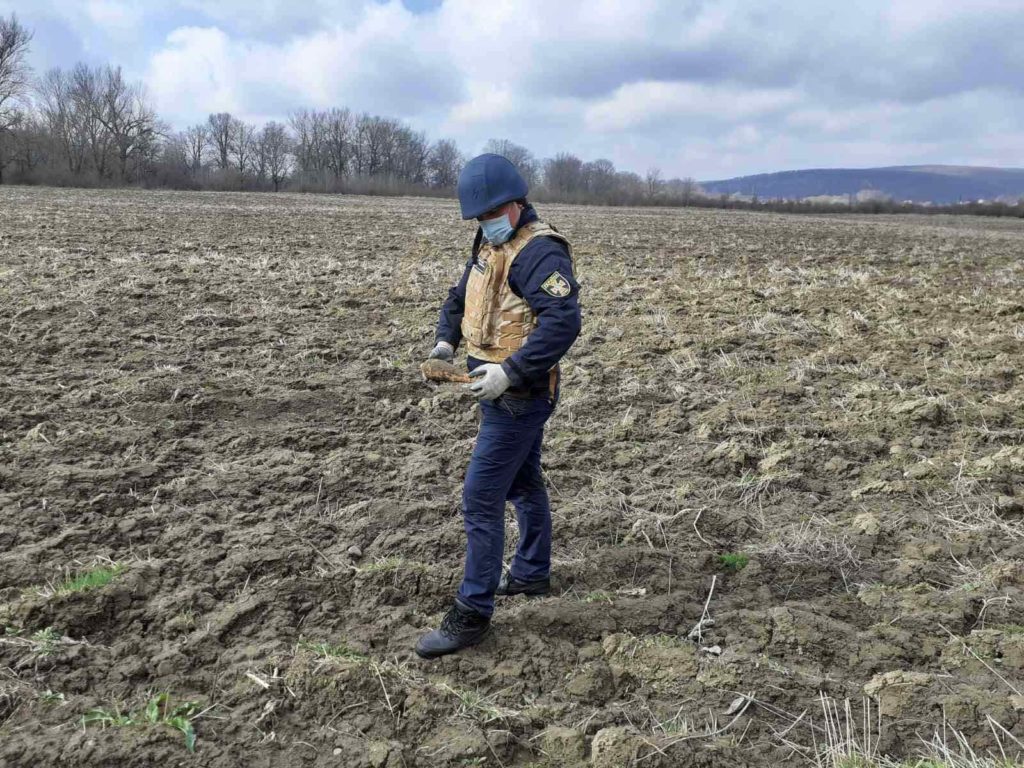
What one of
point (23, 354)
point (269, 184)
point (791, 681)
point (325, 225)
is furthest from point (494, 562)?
Answer: point (269, 184)

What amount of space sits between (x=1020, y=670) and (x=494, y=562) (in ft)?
6.89

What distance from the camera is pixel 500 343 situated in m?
3.26

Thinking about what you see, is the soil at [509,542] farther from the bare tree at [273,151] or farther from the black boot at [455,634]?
the bare tree at [273,151]

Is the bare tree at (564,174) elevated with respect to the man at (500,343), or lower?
elevated

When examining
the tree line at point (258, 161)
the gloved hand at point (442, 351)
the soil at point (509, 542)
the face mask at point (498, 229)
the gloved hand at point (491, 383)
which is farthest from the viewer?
the tree line at point (258, 161)

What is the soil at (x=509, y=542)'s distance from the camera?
2.76m

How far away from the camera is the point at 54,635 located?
3150 mm

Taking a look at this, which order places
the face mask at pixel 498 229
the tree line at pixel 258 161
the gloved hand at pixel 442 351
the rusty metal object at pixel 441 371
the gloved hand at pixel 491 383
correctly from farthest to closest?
the tree line at pixel 258 161 → the gloved hand at pixel 442 351 → the rusty metal object at pixel 441 371 → the face mask at pixel 498 229 → the gloved hand at pixel 491 383

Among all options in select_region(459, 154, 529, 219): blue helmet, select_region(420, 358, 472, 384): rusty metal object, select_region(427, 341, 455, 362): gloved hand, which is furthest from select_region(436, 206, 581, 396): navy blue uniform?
select_region(427, 341, 455, 362): gloved hand

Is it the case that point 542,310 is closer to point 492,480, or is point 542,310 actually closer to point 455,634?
point 492,480

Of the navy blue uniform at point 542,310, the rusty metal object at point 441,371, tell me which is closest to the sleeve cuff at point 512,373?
the navy blue uniform at point 542,310

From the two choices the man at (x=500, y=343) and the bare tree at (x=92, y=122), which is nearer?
the man at (x=500, y=343)

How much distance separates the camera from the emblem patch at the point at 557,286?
119 inches

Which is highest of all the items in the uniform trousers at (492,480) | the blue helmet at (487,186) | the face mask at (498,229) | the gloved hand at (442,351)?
the blue helmet at (487,186)
